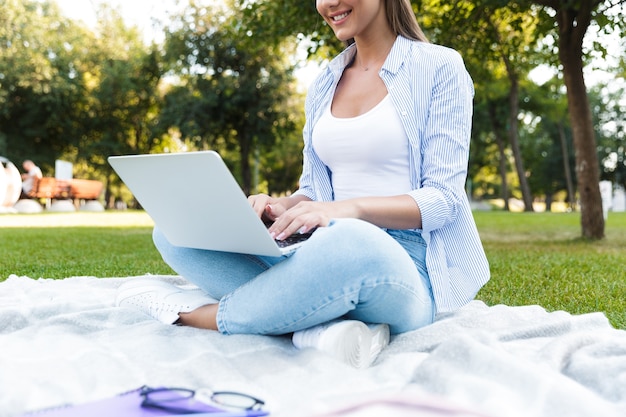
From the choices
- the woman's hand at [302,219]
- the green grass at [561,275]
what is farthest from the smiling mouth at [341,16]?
the green grass at [561,275]

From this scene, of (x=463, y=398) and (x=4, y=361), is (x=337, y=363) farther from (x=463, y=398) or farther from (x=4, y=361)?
(x=4, y=361)

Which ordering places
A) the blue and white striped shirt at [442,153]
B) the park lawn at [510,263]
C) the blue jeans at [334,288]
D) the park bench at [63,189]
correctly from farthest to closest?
the park bench at [63,189]
the park lawn at [510,263]
the blue and white striped shirt at [442,153]
the blue jeans at [334,288]

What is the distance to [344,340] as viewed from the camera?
1803 millimetres

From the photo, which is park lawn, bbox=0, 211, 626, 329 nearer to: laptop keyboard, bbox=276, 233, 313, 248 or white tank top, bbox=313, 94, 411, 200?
white tank top, bbox=313, 94, 411, 200

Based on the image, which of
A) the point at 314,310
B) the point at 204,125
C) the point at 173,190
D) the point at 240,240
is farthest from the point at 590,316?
the point at 204,125

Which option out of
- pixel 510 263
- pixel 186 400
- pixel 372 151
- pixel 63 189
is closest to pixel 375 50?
pixel 372 151

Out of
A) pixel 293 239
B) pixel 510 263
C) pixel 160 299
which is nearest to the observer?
pixel 293 239

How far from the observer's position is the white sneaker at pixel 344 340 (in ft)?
5.89

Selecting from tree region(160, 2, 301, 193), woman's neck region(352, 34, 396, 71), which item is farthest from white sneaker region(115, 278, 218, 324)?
tree region(160, 2, 301, 193)

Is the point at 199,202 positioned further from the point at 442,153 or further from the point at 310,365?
the point at 442,153

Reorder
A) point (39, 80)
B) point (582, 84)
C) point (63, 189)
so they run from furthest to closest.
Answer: point (39, 80) < point (63, 189) < point (582, 84)

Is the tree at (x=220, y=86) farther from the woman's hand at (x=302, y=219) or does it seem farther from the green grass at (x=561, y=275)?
the woman's hand at (x=302, y=219)

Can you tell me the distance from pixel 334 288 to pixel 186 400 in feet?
1.94

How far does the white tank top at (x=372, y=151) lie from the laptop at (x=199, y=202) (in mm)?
385
